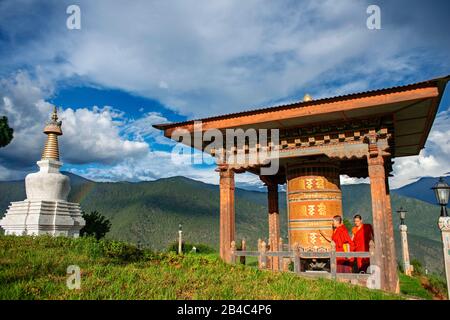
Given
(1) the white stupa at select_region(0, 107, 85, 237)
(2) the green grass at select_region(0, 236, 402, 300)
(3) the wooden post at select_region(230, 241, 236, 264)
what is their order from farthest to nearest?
(1) the white stupa at select_region(0, 107, 85, 237) → (3) the wooden post at select_region(230, 241, 236, 264) → (2) the green grass at select_region(0, 236, 402, 300)

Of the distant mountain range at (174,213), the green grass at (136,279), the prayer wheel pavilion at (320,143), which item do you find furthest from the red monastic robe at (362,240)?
the distant mountain range at (174,213)

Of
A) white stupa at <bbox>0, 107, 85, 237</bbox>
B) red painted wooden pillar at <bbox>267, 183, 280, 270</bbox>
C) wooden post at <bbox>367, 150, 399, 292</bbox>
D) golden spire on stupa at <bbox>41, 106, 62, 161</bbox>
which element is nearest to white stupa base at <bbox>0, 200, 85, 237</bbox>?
white stupa at <bbox>0, 107, 85, 237</bbox>

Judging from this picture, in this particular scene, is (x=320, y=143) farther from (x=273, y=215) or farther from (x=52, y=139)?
(x=52, y=139)

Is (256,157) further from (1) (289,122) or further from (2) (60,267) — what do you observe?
(2) (60,267)

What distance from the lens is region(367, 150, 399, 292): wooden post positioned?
797 centimetres

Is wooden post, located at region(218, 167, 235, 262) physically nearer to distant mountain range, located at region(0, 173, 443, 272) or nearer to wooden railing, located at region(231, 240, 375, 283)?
wooden railing, located at region(231, 240, 375, 283)

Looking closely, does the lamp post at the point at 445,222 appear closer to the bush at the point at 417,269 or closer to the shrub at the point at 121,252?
the shrub at the point at 121,252

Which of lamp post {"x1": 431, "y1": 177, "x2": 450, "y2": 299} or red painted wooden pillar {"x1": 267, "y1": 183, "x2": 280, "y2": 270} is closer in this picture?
lamp post {"x1": 431, "y1": 177, "x2": 450, "y2": 299}

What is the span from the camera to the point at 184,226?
70.2 m

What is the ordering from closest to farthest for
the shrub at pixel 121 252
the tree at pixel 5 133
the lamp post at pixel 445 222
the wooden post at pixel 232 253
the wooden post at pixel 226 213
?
the lamp post at pixel 445 222, the shrub at pixel 121 252, the wooden post at pixel 232 253, the wooden post at pixel 226 213, the tree at pixel 5 133

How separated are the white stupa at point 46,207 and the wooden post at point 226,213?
6.40m

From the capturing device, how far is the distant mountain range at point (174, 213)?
2660 inches

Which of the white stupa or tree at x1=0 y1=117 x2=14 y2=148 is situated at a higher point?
tree at x1=0 y1=117 x2=14 y2=148

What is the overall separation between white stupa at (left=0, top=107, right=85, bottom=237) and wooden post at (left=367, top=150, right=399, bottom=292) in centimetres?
1059
